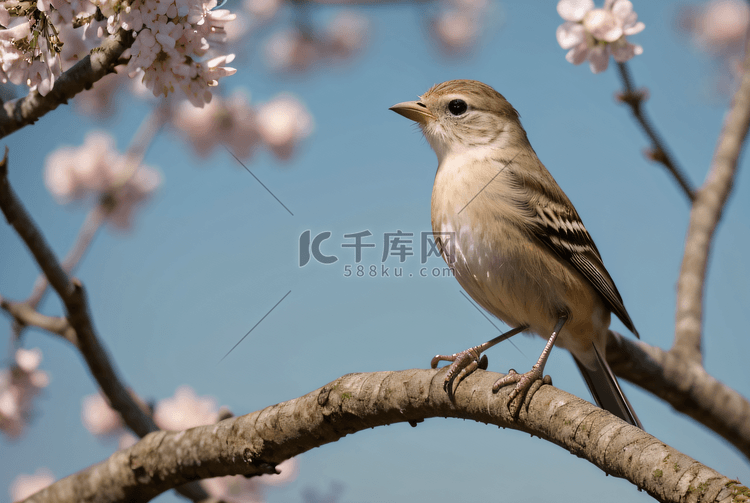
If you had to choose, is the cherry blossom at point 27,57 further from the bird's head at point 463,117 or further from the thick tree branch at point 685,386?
the thick tree branch at point 685,386

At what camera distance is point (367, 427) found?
107 inches

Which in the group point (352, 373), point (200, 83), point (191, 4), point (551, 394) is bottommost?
point (352, 373)

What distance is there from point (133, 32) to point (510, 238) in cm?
209

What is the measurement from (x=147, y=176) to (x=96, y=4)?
5.62 meters

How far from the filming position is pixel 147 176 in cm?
764

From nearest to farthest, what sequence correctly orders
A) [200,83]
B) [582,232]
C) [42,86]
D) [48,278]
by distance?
[42,86], [200,83], [48,278], [582,232]

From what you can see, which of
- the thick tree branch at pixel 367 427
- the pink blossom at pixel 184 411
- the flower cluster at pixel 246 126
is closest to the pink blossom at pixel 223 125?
the flower cluster at pixel 246 126

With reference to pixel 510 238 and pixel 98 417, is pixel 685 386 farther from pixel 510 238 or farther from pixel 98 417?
pixel 98 417

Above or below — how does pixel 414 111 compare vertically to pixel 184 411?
above

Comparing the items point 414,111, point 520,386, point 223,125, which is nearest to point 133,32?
point 414,111

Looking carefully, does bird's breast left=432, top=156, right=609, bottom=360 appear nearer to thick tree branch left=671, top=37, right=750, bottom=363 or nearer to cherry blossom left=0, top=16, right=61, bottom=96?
thick tree branch left=671, top=37, right=750, bottom=363

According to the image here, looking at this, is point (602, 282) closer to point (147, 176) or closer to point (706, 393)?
point (706, 393)

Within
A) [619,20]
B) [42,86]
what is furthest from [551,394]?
[42,86]

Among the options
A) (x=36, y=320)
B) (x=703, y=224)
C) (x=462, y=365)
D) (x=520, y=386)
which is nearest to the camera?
(x=520, y=386)
